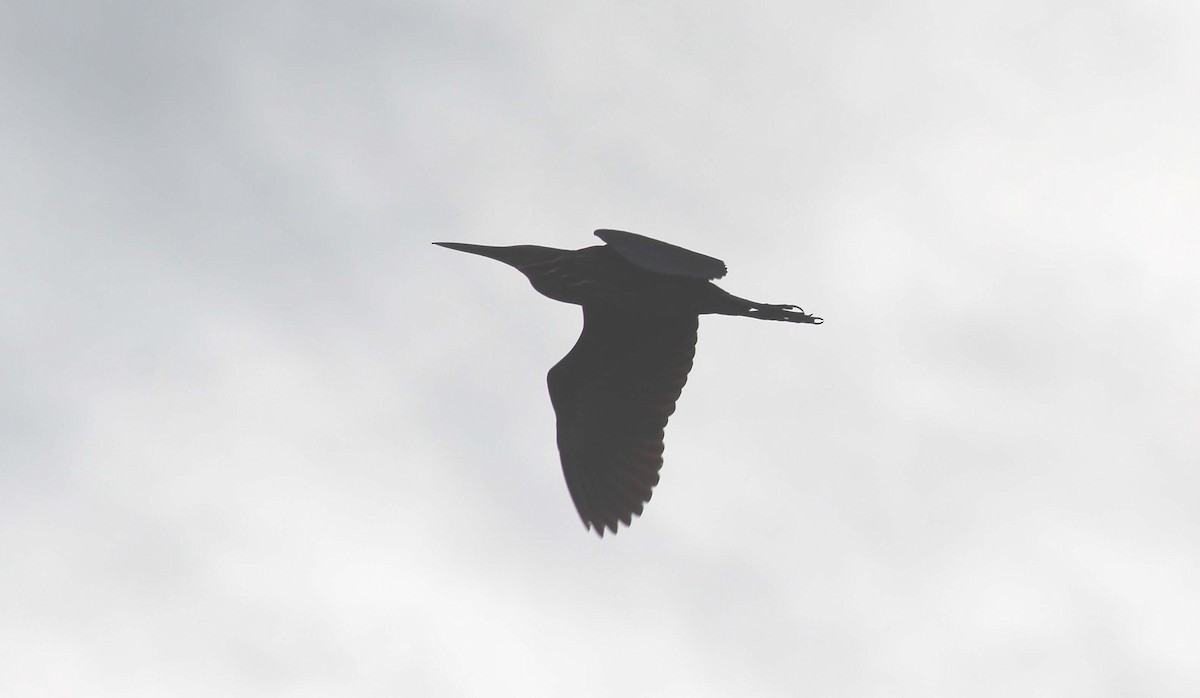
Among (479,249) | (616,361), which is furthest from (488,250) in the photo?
(616,361)

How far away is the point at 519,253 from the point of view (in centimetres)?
1010

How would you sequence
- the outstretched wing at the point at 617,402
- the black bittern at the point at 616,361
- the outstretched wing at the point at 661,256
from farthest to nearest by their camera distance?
the outstretched wing at the point at 617,402 < the black bittern at the point at 616,361 < the outstretched wing at the point at 661,256

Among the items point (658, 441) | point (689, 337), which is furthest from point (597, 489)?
point (689, 337)

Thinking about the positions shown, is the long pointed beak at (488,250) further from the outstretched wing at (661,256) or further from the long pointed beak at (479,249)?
the outstretched wing at (661,256)

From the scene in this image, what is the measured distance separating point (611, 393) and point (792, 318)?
1666 millimetres

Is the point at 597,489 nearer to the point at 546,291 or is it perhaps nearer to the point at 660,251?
the point at 546,291

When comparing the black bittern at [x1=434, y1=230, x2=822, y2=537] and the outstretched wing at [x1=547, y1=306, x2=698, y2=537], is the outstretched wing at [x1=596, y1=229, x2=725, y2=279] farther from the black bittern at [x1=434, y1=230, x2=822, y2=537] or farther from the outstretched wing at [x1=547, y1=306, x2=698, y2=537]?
the outstretched wing at [x1=547, y1=306, x2=698, y2=537]

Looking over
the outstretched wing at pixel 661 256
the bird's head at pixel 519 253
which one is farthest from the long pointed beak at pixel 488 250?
the outstretched wing at pixel 661 256

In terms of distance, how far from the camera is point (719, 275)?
852 centimetres

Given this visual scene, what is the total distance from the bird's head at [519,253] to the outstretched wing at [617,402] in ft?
2.66

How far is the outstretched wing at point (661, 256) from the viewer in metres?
8.44

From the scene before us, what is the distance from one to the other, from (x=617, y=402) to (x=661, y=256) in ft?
6.82

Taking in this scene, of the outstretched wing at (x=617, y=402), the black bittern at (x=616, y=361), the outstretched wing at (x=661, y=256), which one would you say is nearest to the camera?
the outstretched wing at (x=661, y=256)

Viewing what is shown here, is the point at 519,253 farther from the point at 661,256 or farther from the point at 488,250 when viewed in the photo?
the point at 661,256
